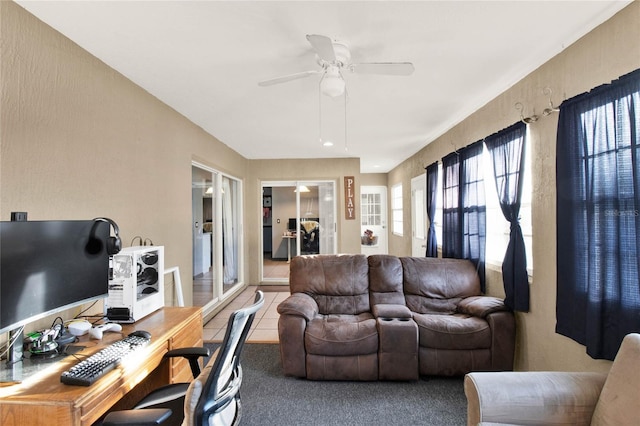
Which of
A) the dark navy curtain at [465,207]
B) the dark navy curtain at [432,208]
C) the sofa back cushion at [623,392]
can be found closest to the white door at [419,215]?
the dark navy curtain at [432,208]

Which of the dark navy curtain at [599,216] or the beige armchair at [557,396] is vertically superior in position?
the dark navy curtain at [599,216]

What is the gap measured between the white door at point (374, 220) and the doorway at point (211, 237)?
13.1 ft

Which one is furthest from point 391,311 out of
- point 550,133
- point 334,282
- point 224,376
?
point 550,133

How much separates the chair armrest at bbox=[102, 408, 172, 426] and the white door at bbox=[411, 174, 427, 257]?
14.4 ft

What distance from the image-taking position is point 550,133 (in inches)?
79.6

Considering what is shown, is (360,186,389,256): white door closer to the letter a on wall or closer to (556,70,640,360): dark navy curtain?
the letter a on wall

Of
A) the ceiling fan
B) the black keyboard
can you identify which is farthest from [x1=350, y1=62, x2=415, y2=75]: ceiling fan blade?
the black keyboard

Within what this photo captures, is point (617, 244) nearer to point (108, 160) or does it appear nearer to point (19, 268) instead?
point (19, 268)

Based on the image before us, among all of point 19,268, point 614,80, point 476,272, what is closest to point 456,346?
point 476,272

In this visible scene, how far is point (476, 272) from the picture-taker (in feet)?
9.54

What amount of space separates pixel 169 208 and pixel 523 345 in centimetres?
348

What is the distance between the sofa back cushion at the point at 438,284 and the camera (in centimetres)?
284

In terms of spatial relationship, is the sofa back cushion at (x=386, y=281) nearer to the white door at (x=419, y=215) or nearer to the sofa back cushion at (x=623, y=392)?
the sofa back cushion at (x=623, y=392)

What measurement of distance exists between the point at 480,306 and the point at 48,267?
118 inches
